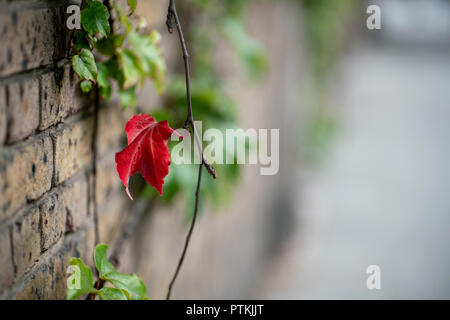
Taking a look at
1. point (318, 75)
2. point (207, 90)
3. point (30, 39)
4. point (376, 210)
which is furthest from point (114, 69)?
point (318, 75)

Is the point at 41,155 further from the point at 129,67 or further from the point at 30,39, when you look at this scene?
the point at 129,67

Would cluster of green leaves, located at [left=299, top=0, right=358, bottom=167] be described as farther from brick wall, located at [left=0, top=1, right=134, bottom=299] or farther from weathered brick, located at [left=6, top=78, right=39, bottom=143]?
weathered brick, located at [left=6, top=78, right=39, bottom=143]

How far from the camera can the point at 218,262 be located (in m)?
2.23

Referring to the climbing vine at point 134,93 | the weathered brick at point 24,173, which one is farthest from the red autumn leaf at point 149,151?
the weathered brick at point 24,173

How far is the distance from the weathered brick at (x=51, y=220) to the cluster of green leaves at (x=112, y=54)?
0.17m

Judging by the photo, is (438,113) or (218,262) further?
(438,113)

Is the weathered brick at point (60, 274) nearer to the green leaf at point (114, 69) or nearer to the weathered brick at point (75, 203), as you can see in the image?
the weathered brick at point (75, 203)

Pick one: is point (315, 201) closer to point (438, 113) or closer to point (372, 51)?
point (438, 113)

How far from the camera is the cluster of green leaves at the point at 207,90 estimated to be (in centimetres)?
120

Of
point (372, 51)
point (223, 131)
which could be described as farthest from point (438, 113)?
point (223, 131)

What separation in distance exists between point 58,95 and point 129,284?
0.29 m

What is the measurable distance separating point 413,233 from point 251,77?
113 inches

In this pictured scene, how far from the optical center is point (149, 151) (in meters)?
0.65
